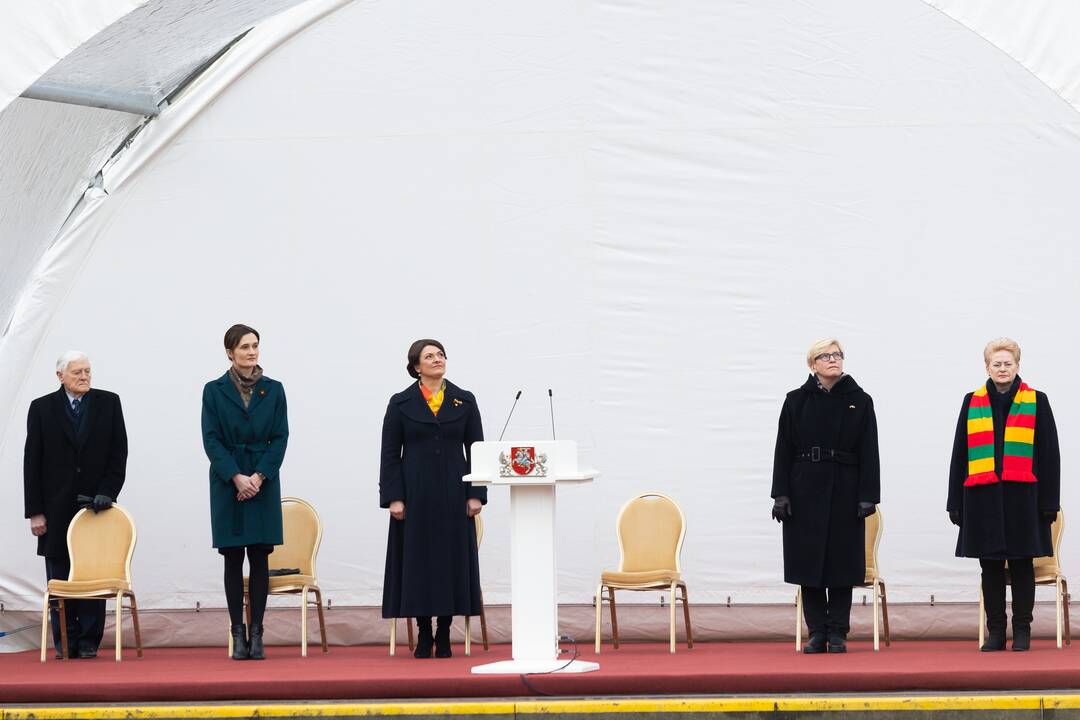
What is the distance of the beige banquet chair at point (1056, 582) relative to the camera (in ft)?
24.3

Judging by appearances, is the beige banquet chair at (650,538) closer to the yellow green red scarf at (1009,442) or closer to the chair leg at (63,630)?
the yellow green red scarf at (1009,442)

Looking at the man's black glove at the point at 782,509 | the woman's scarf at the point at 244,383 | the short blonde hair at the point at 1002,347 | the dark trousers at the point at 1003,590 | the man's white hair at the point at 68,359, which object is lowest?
the dark trousers at the point at 1003,590

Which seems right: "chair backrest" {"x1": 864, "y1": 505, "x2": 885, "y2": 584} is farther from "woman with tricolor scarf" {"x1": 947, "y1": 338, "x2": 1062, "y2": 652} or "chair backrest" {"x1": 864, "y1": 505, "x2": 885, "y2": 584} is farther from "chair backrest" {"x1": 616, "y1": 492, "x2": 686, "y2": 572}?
"chair backrest" {"x1": 616, "y1": 492, "x2": 686, "y2": 572}

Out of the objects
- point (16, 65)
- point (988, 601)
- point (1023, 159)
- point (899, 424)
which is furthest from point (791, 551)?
point (16, 65)

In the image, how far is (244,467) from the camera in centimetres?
709

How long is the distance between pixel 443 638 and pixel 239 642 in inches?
34.9

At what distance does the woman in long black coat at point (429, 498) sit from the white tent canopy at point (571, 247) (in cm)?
127

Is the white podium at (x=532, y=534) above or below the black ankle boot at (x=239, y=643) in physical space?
above

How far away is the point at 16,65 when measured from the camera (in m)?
6.36

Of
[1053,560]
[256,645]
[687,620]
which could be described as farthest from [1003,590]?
[256,645]

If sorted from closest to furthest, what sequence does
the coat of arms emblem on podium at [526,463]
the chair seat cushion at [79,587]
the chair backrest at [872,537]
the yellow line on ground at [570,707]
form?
the yellow line on ground at [570,707]
the coat of arms emblem on podium at [526,463]
the chair seat cushion at [79,587]
the chair backrest at [872,537]

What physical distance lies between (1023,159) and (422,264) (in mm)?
3101

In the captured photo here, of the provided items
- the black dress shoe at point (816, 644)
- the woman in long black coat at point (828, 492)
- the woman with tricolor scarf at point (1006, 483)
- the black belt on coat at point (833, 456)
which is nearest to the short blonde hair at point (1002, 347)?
the woman with tricolor scarf at point (1006, 483)

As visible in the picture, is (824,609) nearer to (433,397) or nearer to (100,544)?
(433,397)
